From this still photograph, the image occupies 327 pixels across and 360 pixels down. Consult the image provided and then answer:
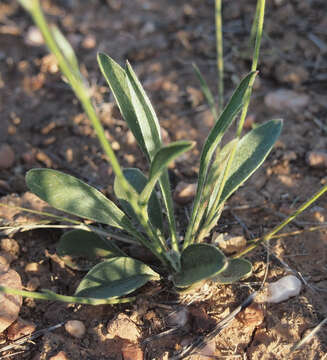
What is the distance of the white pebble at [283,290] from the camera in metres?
1.33

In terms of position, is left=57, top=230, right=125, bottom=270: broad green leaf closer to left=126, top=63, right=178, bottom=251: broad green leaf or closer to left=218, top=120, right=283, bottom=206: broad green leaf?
left=126, top=63, right=178, bottom=251: broad green leaf

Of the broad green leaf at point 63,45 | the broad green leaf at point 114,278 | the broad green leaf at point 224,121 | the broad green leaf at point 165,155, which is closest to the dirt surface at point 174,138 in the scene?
the broad green leaf at point 114,278

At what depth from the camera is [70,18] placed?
279 centimetres

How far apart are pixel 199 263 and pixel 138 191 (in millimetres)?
367

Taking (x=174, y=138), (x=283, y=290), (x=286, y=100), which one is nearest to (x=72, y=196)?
(x=283, y=290)

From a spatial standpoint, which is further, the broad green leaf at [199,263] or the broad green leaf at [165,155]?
the broad green leaf at [199,263]

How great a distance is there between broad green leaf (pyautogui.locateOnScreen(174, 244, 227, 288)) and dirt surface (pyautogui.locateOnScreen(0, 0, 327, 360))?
148 millimetres

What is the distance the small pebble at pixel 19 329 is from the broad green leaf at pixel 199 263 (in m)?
0.45

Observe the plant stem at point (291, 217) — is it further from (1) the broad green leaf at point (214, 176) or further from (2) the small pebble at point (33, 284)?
(2) the small pebble at point (33, 284)

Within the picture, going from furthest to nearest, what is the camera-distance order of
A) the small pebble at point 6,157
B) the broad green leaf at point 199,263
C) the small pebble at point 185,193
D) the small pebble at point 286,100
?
the small pebble at point 286,100
the small pebble at point 6,157
the small pebble at point 185,193
the broad green leaf at point 199,263

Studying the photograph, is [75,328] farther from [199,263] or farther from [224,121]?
[224,121]

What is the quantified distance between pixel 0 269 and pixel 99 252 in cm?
30

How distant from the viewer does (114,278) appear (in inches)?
49.6

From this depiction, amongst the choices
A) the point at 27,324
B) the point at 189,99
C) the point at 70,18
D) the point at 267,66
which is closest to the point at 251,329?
the point at 27,324
